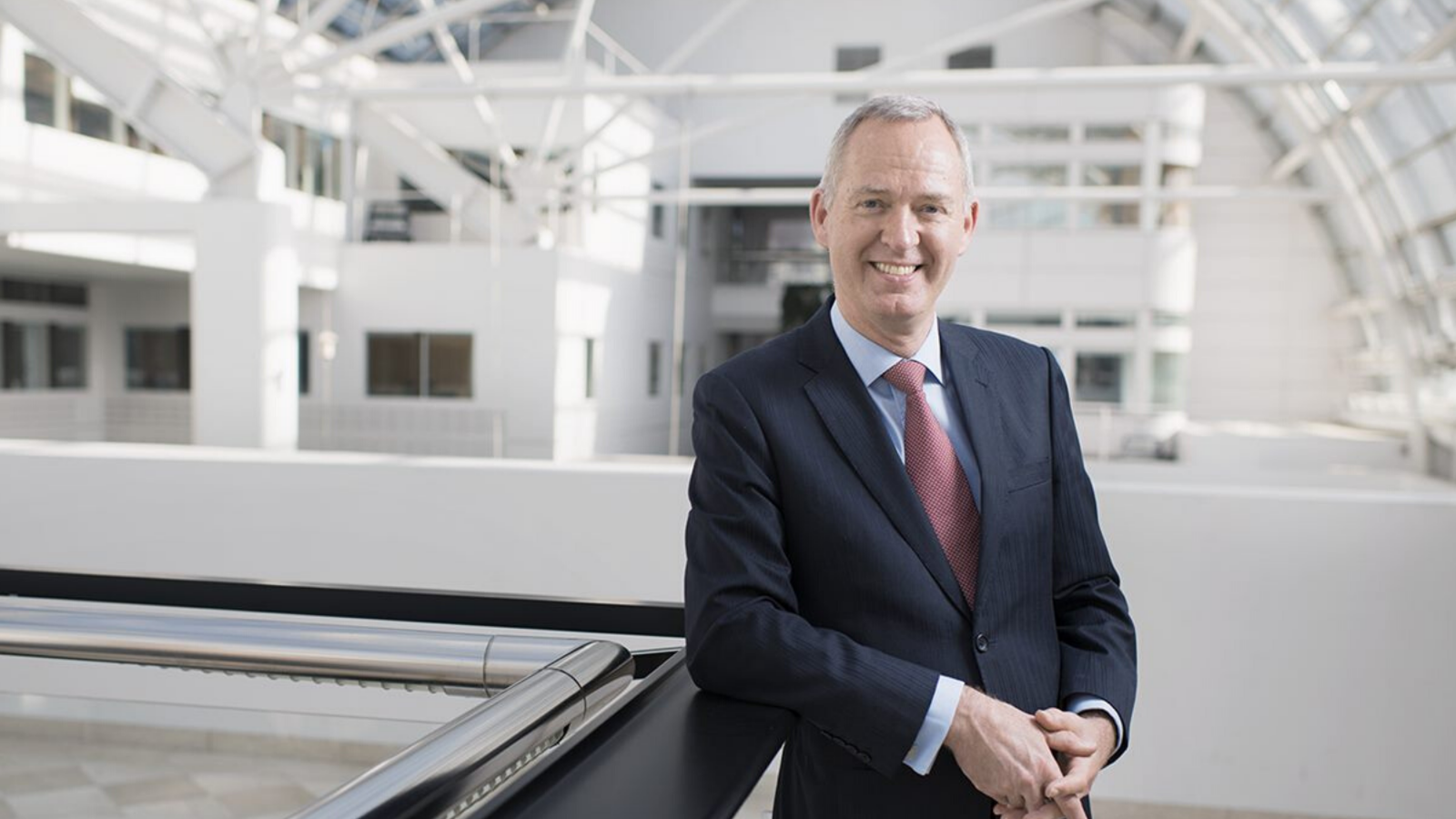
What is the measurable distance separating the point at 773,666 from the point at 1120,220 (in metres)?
22.3

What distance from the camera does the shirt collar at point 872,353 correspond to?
1628 millimetres

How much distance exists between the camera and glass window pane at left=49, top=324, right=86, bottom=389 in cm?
1862

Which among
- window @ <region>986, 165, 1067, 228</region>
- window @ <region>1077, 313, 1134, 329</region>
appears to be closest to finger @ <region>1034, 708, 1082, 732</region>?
window @ <region>986, 165, 1067, 228</region>

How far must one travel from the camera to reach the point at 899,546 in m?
1.52

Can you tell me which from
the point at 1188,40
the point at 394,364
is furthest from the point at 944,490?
the point at 1188,40

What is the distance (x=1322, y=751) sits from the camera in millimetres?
4594

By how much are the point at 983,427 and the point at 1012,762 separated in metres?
0.47

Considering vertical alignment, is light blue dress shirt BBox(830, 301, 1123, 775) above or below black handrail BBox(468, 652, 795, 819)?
above

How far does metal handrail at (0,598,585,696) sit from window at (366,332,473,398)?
17.8 meters

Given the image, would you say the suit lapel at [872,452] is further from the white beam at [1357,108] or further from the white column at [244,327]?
the white beam at [1357,108]

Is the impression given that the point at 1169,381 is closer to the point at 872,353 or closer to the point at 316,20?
the point at 316,20

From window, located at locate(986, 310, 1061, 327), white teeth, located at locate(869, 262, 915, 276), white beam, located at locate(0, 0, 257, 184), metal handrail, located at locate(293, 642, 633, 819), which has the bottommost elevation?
metal handrail, located at locate(293, 642, 633, 819)

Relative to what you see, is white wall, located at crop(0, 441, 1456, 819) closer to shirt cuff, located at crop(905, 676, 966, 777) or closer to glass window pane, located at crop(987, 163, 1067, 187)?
shirt cuff, located at crop(905, 676, 966, 777)

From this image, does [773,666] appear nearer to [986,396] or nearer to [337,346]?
[986,396]
